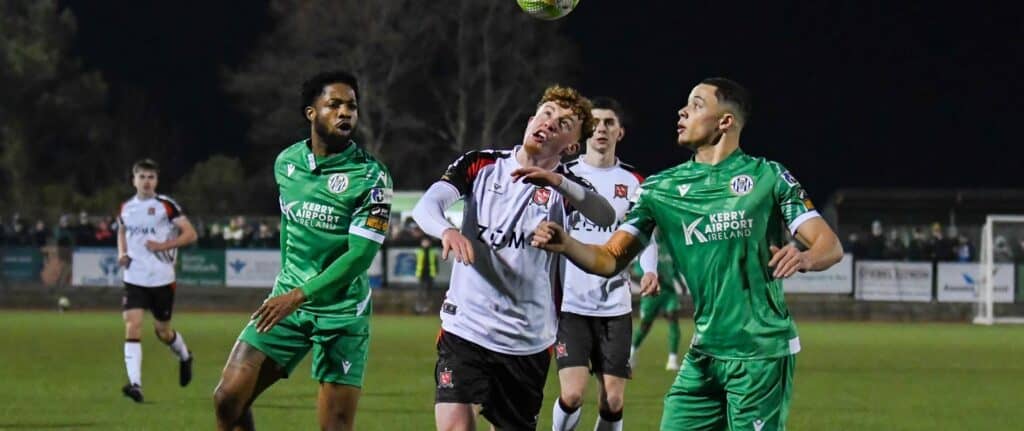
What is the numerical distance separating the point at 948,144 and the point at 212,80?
154ft

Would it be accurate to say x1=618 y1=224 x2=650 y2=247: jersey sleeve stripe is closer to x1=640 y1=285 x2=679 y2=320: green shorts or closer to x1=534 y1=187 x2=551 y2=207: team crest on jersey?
x1=534 y1=187 x2=551 y2=207: team crest on jersey

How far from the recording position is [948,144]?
88.6 metres

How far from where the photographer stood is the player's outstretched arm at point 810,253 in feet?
20.5

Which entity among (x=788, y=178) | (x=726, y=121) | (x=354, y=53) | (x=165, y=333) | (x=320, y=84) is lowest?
(x=165, y=333)

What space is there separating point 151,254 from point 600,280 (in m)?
6.82

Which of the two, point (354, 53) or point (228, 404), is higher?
point (354, 53)

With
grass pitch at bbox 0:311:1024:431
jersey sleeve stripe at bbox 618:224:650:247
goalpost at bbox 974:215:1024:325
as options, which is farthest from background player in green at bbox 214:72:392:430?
goalpost at bbox 974:215:1024:325

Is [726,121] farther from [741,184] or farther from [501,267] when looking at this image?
[501,267]

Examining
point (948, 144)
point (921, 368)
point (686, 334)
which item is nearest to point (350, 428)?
point (921, 368)

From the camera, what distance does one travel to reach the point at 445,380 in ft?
23.7

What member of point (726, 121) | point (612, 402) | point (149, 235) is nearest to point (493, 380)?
point (726, 121)

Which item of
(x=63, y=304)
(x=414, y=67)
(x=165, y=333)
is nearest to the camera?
(x=165, y=333)

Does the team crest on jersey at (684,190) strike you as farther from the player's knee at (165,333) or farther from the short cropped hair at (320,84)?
the player's knee at (165,333)

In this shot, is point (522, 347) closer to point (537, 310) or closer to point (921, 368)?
point (537, 310)
